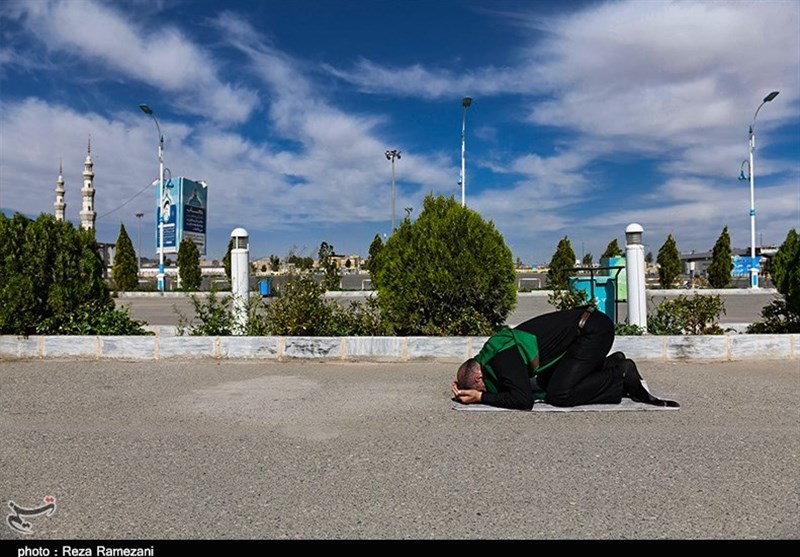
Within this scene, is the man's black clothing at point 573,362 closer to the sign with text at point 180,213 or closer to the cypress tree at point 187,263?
the cypress tree at point 187,263

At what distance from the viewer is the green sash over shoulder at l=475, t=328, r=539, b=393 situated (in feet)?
16.1

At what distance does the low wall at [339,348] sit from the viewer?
24.3 ft

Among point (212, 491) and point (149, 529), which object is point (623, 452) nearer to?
point (212, 491)

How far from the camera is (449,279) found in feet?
25.9

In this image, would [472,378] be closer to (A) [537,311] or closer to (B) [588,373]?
(B) [588,373]

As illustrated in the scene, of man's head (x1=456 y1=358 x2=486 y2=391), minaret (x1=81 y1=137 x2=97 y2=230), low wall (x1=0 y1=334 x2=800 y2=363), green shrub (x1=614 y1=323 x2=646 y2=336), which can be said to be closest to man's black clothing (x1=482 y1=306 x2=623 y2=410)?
man's head (x1=456 y1=358 x2=486 y2=391)

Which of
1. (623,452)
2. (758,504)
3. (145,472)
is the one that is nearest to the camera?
(758,504)

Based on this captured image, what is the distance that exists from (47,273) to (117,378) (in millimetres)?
2541

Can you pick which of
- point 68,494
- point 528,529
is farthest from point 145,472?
point 528,529

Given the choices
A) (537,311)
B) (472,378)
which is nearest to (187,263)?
(537,311)

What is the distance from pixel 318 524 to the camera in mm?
2834

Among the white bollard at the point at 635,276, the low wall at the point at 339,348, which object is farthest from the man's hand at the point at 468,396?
the white bollard at the point at 635,276

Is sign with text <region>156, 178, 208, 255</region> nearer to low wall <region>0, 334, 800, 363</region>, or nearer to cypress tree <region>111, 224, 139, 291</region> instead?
cypress tree <region>111, 224, 139, 291</region>

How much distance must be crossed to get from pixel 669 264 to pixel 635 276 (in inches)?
993
